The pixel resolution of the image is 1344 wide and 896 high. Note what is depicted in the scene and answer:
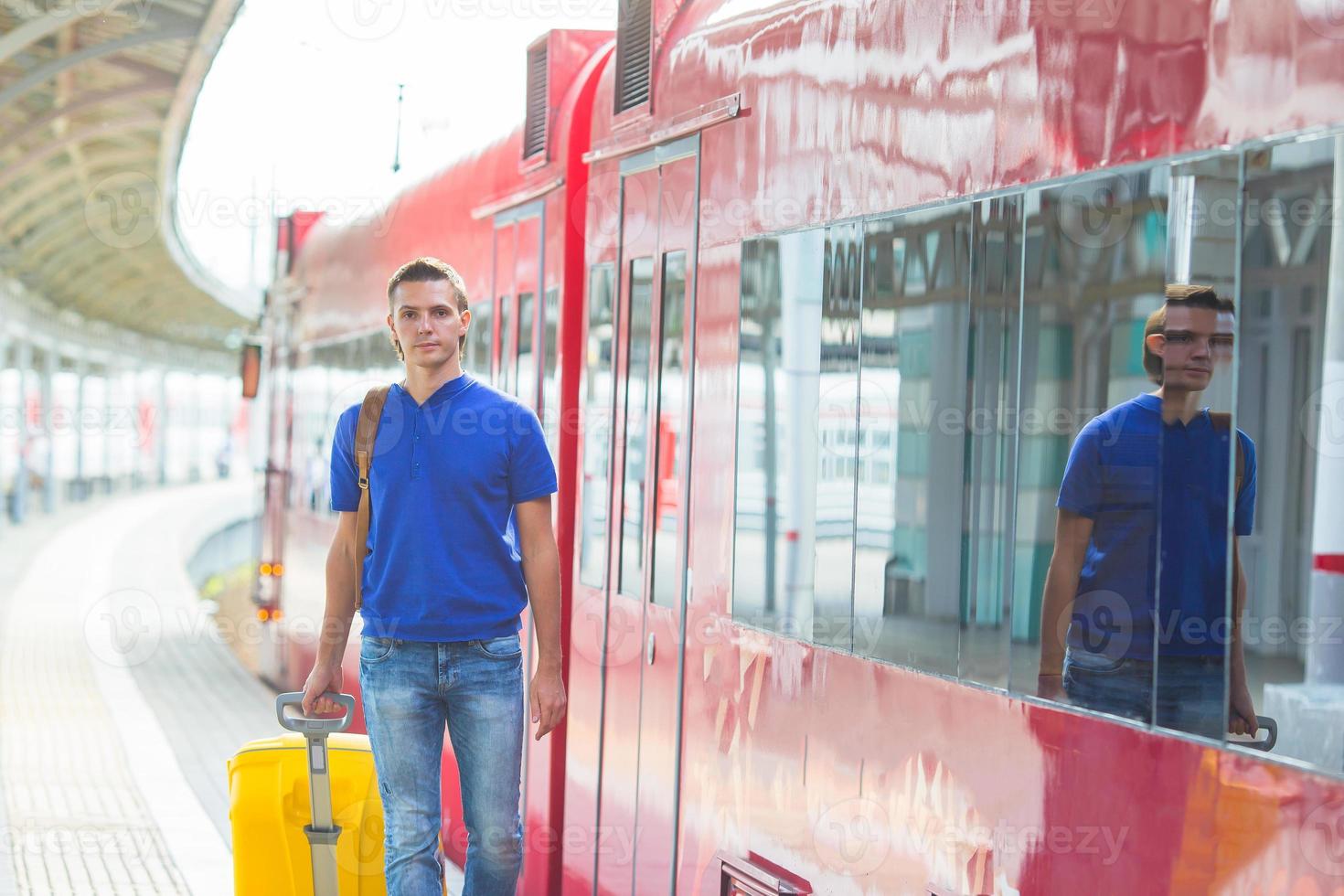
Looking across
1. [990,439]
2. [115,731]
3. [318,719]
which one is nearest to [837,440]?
[990,439]

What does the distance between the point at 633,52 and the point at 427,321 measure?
1.30 metres

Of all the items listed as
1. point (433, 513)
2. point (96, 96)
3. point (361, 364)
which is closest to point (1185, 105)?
point (433, 513)

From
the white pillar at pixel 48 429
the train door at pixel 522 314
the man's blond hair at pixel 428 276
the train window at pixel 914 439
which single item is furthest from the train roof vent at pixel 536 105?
the white pillar at pixel 48 429

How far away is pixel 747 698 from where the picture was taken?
12.7ft

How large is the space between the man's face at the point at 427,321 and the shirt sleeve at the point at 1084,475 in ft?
5.98

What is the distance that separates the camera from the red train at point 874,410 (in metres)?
2.45

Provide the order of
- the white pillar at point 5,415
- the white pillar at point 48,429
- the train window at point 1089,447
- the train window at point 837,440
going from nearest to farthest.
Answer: the train window at point 1089,447, the train window at point 837,440, the white pillar at point 5,415, the white pillar at point 48,429

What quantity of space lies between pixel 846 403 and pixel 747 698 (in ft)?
2.74

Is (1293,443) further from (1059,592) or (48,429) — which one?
(48,429)

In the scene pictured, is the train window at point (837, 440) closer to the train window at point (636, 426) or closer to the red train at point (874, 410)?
the red train at point (874, 410)

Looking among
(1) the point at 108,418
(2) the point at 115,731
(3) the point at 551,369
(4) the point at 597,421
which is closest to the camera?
(4) the point at 597,421

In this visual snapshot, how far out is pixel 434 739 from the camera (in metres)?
3.99

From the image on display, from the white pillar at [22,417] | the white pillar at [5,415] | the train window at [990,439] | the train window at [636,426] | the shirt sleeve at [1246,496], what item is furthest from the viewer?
the white pillar at [22,417]

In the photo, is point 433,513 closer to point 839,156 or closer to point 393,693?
point 393,693
